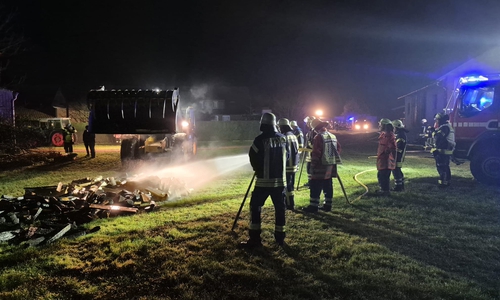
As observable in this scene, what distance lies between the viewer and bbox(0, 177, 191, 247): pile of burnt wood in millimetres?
5547

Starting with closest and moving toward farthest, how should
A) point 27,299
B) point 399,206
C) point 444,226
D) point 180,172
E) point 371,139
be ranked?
1. point 27,299
2. point 444,226
3. point 399,206
4. point 180,172
5. point 371,139

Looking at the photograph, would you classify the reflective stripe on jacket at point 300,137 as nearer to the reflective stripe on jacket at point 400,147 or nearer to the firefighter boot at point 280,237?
the reflective stripe on jacket at point 400,147

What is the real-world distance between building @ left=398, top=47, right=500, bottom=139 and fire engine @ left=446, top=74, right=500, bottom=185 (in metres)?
12.1

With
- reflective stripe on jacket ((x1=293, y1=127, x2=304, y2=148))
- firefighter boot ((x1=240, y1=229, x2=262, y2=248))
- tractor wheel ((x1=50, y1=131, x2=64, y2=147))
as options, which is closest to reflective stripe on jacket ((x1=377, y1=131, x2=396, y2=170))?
reflective stripe on jacket ((x1=293, y1=127, x2=304, y2=148))

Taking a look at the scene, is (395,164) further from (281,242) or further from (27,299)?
(27,299)

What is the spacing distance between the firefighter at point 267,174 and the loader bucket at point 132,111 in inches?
187

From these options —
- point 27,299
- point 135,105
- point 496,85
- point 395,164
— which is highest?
point 496,85

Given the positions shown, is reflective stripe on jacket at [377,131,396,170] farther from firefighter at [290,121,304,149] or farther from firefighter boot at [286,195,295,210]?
firefighter boot at [286,195,295,210]

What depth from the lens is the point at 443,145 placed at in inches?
367

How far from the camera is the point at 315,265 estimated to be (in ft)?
14.4

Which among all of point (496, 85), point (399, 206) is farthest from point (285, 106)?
point (399, 206)

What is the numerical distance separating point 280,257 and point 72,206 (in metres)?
4.94

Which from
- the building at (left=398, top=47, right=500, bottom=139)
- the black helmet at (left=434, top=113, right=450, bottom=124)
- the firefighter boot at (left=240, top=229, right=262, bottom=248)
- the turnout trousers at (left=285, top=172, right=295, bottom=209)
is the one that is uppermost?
the building at (left=398, top=47, right=500, bottom=139)

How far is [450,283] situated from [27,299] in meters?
5.05
